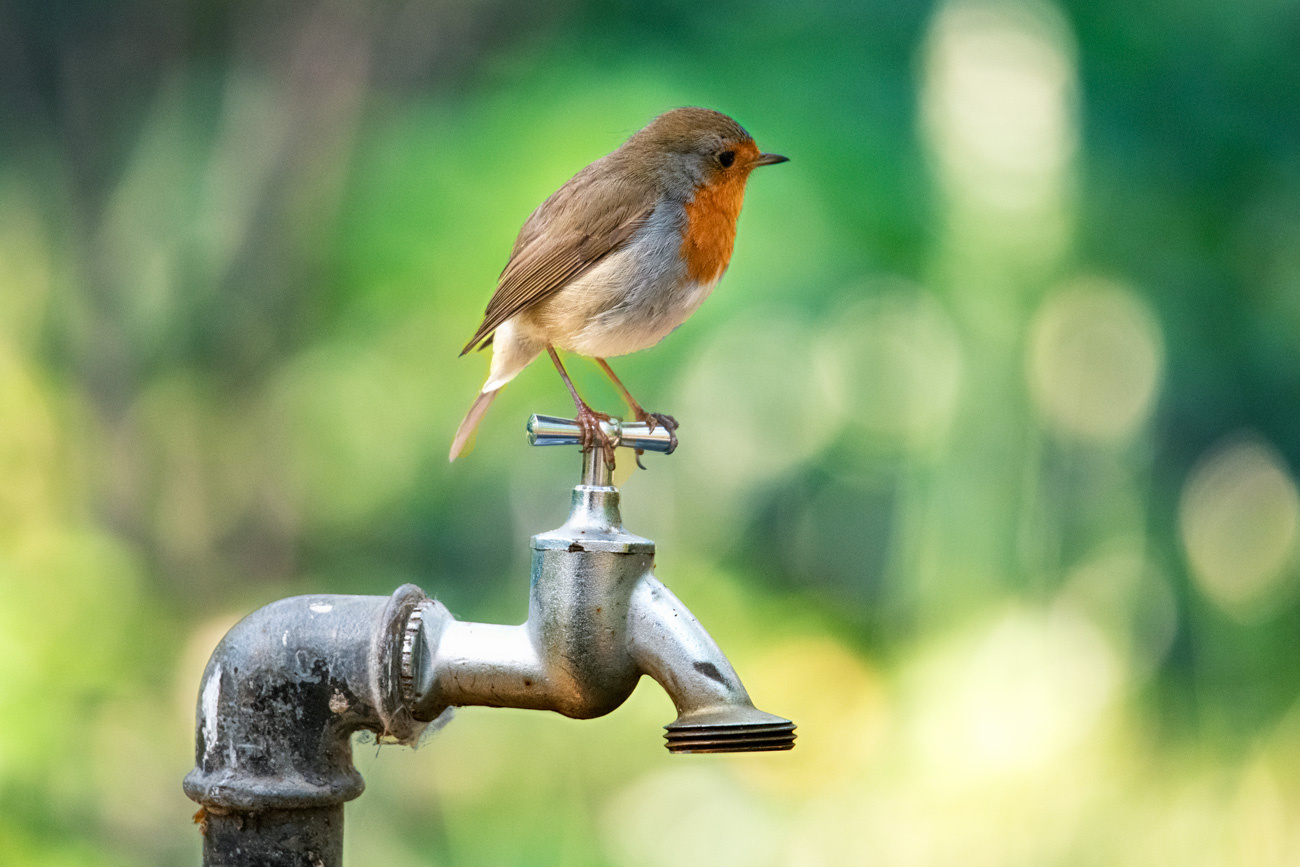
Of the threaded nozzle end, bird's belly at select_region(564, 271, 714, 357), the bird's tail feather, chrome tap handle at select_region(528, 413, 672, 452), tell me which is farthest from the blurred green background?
the threaded nozzle end

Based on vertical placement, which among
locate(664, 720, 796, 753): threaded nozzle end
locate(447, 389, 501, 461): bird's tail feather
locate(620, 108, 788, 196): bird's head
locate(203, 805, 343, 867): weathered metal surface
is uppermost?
locate(620, 108, 788, 196): bird's head

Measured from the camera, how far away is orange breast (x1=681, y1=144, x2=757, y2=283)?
1.40 m

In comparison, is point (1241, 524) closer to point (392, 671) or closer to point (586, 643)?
point (586, 643)

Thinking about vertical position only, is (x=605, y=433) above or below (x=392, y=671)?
above

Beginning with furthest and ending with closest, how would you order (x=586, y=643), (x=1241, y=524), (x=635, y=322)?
(x=1241, y=524)
(x=635, y=322)
(x=586, y=643)

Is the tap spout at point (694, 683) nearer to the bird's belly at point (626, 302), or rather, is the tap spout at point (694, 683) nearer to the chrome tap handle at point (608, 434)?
the chrome tap handle at point (608, 434)

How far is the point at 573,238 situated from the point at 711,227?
0.16m

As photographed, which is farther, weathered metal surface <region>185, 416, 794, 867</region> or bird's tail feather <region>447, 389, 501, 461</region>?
bird's tail feather <region>447, 389, 501, 461</region>

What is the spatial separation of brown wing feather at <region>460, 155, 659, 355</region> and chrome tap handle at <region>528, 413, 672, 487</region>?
0.30 m

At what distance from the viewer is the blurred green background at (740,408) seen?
2381 mm

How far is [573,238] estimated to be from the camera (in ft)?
4.73

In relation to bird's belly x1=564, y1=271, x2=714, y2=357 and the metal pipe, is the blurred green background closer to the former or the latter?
bird's belly x1=564, y1=271, x2=714, y2=357

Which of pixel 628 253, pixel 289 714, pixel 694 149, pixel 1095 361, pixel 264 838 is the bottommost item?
pixel 264 838

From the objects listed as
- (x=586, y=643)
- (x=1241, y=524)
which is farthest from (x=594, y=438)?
(x=1241, y=524)
